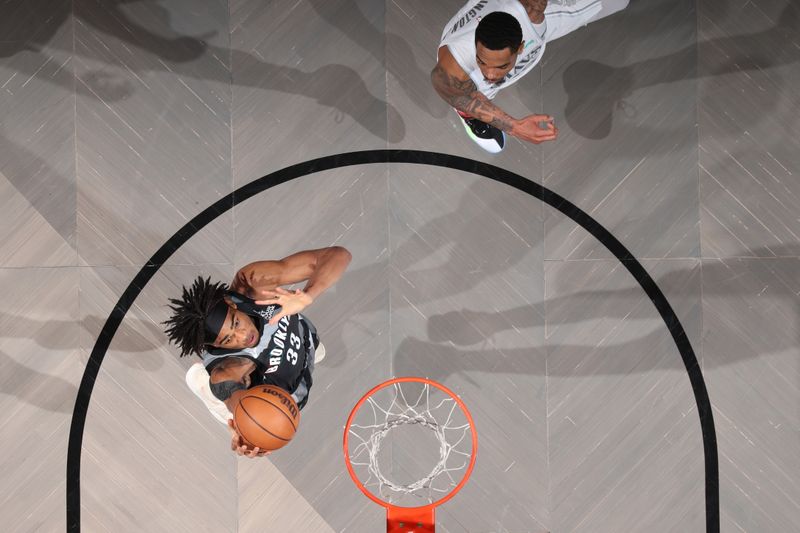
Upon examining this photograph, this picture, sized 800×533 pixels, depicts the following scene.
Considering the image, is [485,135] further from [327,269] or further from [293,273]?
[293,273]

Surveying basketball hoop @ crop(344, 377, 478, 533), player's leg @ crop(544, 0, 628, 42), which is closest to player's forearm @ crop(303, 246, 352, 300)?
basketball hoop @ crop(344, 377, 478, 533)

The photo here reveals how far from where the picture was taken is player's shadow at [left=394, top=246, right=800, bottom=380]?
419cm

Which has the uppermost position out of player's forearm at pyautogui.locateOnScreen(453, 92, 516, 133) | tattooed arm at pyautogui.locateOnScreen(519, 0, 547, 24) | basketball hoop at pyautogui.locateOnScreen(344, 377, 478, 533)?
tattooed arm at pyautogui.locateOnScreen(519, 0, 547, 24)

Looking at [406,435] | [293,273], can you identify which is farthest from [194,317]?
[406,435]

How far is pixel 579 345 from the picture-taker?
13.8 feet

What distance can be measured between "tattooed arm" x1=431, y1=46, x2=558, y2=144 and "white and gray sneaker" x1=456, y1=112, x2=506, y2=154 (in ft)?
0.43

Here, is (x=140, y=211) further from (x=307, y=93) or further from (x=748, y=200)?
(x=748, y=200)

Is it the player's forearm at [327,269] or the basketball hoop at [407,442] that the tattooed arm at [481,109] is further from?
the basketball hoop at [407,442]

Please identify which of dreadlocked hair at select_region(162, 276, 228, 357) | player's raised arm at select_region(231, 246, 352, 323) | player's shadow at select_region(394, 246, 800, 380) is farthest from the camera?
player's shadow at select_region(394, 246, 800, 380)

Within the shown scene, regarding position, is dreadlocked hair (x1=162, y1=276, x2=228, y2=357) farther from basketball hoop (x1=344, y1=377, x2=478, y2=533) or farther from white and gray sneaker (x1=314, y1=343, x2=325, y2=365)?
basketball hoop (x1=344, y1=377, x2=478, y2=533)

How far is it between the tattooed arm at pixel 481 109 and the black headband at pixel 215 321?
1670mm

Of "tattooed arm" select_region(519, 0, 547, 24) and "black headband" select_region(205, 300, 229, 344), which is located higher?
"tattooed arm" select_region(519, 0, 547, 24)

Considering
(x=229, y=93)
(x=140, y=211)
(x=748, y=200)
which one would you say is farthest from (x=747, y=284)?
(x=140, y=211)

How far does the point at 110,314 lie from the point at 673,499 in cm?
338
